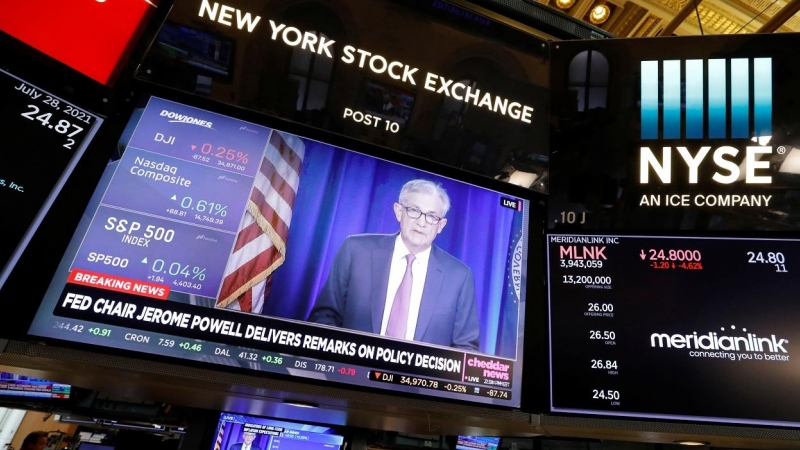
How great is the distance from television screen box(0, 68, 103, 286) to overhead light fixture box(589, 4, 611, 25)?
882 centimetres

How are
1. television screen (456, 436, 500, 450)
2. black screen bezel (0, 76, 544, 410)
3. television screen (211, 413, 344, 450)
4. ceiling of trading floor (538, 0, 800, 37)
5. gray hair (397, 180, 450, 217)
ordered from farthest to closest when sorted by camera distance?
ceiling of trading floor (538, 0, 800, 37) → television screen (456, 436, 500, 450) → television screen (211, 413, 344, 450) → gray hair (397, 180, 450, 217) → black screen bezel (0, 76, 544, 410)

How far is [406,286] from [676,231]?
1652 mm

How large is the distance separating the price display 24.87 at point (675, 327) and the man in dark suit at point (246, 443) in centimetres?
188

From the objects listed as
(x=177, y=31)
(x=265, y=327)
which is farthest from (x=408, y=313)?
(x=177, y=31)

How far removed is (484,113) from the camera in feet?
10.9

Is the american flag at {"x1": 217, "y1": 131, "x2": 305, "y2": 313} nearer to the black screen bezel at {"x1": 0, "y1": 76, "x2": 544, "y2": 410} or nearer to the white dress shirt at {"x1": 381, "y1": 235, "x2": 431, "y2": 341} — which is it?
the black screen bezel at {"x1": 0, "y1": 76, "x2": 544, "y2": 410}

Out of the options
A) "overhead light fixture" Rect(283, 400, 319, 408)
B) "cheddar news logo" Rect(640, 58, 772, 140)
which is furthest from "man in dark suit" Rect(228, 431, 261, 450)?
"cheddar news logo" Rect(640, 58, 772, 140)

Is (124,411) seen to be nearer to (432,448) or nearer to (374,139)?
(432,448)

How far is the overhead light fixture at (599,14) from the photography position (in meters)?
9.23

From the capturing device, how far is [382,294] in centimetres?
275

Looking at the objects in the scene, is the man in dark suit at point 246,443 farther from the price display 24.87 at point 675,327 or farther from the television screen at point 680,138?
the television screen at point 680,138

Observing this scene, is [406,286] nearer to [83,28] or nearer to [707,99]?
[83,28]

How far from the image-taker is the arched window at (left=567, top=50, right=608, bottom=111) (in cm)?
346

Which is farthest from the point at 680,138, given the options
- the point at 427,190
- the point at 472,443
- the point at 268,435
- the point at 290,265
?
the point at 472,443
